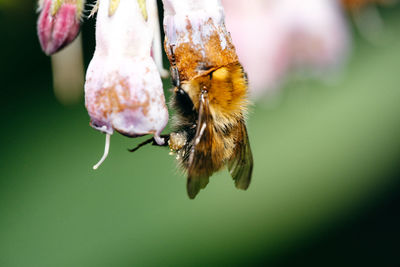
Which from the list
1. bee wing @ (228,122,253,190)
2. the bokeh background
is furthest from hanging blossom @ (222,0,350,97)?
bee wing @ (228,122,253,190)

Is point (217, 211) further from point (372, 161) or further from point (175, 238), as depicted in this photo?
point (372, 161)

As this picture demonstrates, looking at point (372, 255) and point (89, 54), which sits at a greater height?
point (89, 54)

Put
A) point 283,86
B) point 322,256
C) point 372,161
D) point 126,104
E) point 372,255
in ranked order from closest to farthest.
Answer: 1. point 126,104
2. point 283,86
3. point 372,161
4. point 322,256
5. point 372,255

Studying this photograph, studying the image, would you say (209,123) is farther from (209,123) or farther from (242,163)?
(242,163)

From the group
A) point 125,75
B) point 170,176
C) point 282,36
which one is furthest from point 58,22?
point 170,176

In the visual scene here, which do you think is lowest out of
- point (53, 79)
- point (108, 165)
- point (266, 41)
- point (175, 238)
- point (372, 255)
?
point (372, 255)

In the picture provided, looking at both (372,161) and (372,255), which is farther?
(372,255)

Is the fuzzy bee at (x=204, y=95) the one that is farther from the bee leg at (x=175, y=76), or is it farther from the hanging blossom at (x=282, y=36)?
the hanging blossom at (x=282, y=36)

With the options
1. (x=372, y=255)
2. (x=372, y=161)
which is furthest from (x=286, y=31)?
(x=372, y=255)
